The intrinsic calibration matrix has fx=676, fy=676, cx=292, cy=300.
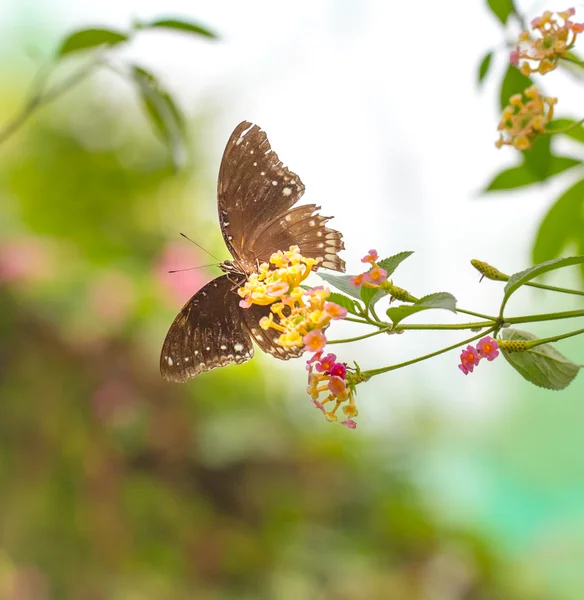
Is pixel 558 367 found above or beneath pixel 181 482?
beneath

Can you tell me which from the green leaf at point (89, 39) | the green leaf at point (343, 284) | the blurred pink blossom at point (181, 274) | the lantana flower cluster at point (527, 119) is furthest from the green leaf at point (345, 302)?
the blurred pink blossom at point (181, 274)

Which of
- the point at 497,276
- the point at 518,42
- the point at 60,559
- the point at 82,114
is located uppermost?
the point at 82,114

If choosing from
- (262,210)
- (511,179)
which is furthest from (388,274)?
(511,179)

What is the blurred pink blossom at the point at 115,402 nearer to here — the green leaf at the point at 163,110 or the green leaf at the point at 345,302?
the green leaf at the point at 163,110

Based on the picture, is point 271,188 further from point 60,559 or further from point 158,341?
point 60,559

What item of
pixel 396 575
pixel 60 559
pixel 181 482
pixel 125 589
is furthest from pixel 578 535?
pixel 60 559

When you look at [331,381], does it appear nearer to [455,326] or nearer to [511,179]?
[455,326]
